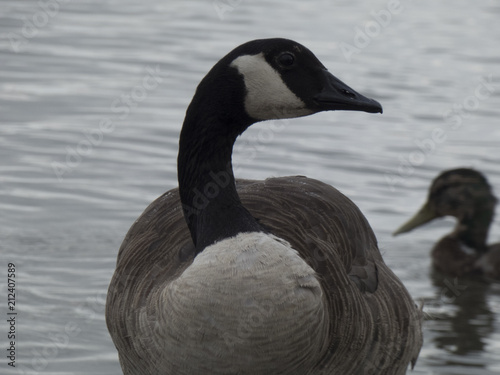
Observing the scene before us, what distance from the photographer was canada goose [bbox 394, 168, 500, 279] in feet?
28.0

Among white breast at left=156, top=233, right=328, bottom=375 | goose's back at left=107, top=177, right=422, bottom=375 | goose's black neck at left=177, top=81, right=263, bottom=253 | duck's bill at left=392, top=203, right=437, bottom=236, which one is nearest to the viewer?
white breast at left=156, top=233, right=328, bottom=375

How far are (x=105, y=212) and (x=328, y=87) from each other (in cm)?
397

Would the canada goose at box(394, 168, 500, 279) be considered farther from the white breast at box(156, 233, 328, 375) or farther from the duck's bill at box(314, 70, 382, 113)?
the white breast at box(156, 233, 328, 375)

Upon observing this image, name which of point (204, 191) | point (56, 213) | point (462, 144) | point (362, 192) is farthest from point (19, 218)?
point (462, 144)

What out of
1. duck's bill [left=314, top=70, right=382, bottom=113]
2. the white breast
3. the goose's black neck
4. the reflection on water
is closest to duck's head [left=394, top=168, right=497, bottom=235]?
the reflection on water

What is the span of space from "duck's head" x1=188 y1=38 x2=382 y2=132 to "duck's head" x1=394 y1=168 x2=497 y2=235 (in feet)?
13.4

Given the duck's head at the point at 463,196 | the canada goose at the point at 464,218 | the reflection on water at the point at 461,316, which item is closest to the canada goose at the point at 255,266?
the reflection on water at the point at 461,316

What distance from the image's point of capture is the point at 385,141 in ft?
35.4

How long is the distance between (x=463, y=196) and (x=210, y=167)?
4.49 m

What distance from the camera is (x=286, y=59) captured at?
193 inches

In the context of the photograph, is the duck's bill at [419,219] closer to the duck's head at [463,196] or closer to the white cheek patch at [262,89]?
the duck's head at [463,196]

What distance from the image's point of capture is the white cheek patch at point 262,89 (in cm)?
484

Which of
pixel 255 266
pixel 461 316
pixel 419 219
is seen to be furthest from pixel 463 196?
pixel 255 266

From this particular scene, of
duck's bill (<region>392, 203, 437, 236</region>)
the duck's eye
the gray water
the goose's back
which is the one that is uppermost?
the duck's eye
